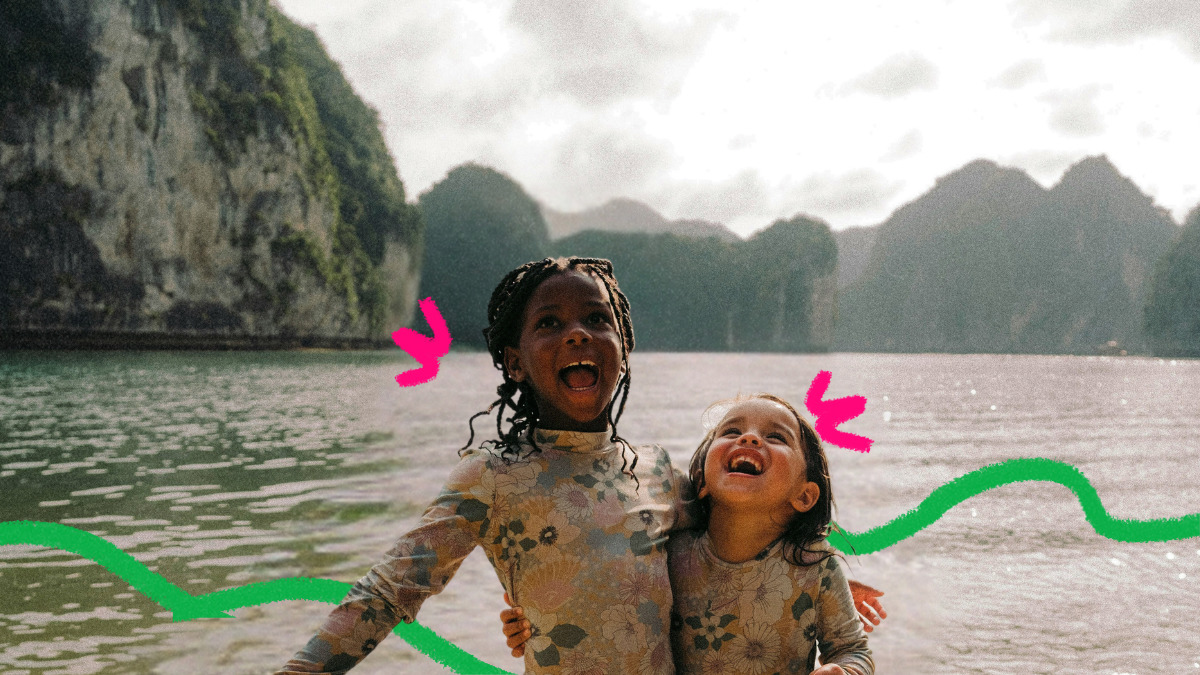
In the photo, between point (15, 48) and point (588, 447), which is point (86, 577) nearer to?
point (588, 447)

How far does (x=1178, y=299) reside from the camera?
399ft

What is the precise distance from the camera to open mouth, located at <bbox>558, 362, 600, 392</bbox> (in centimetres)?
190

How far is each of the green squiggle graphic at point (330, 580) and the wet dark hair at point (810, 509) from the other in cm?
32

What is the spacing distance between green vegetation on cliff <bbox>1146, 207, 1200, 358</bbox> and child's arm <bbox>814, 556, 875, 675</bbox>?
146 meters

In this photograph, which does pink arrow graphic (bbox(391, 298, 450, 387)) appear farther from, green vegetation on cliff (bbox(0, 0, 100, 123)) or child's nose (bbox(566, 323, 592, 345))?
green vegetation on cliff (bbox(0, 0, 100, 123))

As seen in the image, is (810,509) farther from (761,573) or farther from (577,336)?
Result: (577,336)

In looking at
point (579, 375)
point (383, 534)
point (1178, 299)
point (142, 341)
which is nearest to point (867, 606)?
point (579, 375)

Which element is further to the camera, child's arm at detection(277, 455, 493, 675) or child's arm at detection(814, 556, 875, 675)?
child's arm at detection(814, 556, 875, 675)

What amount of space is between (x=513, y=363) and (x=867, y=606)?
1.21 metres

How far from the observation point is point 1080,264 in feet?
634

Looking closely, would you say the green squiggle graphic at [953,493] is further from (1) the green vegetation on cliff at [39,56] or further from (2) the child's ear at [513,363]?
(1) the green vegetation on cliff at [39,56]

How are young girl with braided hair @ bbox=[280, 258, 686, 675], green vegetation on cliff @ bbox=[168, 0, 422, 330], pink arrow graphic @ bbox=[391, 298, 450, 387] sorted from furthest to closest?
green vegetation on cliff @ bbox=[168, 0, 422, 330] → pink arrow graphic @ bbox=[391, 298, 450, 387] → young girl with braided hair @ bbox=[280, 258, 686, 675]

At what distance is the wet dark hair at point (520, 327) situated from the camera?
2027 mm

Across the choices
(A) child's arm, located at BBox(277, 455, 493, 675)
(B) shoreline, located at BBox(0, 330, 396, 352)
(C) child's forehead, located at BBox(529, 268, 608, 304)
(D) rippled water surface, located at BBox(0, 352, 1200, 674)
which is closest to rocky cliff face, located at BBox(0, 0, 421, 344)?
(B) shoreline, located at BBox(0, 330, 396, 352)
